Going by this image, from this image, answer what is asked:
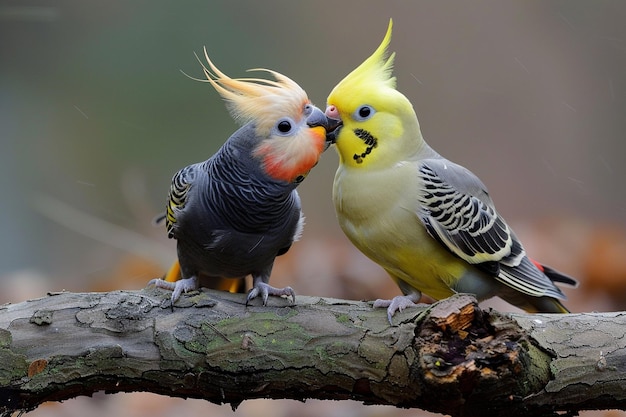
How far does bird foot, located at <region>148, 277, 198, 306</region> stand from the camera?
2.62 metres

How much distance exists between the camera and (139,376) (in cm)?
241

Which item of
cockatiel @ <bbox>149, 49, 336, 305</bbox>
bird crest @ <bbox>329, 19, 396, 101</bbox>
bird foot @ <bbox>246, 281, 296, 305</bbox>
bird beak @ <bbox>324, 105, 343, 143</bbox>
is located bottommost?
bird foot @ <bbox>246, 281, 296, 305</bbox>

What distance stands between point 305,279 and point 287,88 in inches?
103

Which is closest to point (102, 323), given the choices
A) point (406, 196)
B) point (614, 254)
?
point (406, 196)

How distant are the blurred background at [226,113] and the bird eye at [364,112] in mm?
3194

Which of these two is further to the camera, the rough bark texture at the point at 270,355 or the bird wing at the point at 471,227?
the bird wing at the point at 471,227

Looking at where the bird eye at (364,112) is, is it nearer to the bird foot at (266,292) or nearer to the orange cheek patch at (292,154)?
the orange cheek patch at (292,154)

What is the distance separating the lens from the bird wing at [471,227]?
9.06 feet

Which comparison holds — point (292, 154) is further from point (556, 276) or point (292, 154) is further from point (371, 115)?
point (556, 276)

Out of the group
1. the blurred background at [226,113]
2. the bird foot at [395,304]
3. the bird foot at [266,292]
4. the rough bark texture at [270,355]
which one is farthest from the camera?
the blurred background at [226,113]

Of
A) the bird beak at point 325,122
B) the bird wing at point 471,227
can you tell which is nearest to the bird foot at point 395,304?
the bird wing at point 471,227

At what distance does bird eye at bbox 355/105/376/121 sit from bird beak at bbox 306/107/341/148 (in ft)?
0.26

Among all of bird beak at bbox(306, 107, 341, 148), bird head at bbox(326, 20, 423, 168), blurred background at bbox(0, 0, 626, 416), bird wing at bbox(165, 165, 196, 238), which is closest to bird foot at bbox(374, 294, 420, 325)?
bird head at bbox(326, 20, 423, 168)

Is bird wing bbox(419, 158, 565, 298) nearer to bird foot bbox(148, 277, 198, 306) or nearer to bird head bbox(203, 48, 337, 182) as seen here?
bird head bbox(203, 48, 337, 182)
